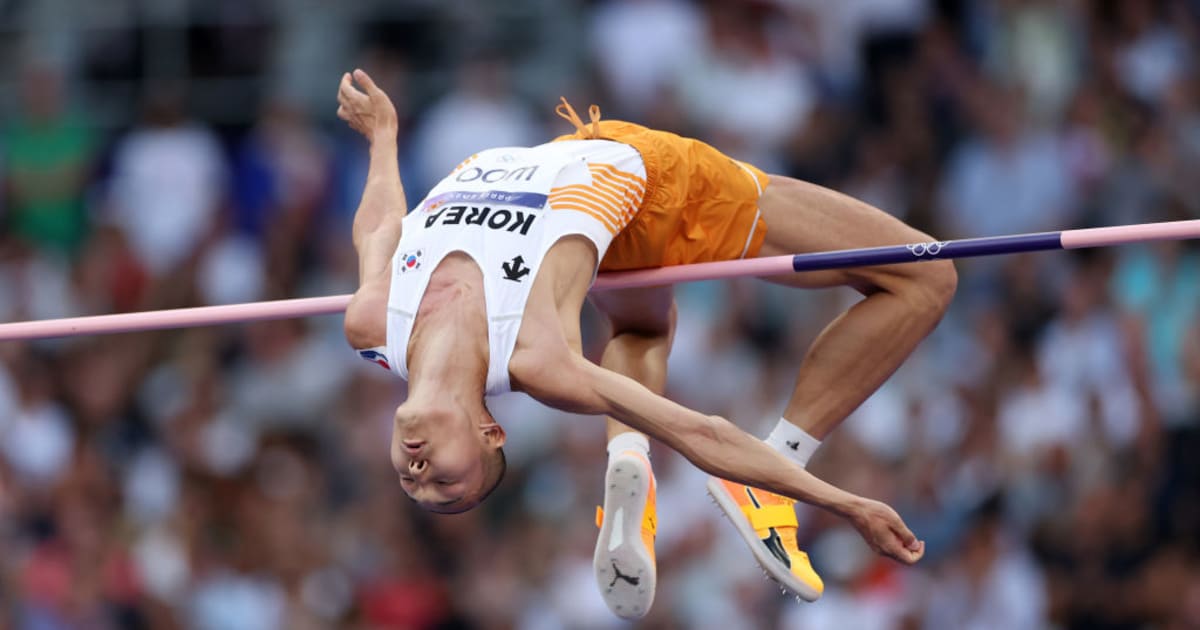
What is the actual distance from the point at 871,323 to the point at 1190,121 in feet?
13.5

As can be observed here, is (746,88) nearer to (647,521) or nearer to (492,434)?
(647,521)

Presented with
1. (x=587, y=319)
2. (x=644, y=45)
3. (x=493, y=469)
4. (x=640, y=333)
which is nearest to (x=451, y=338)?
(x=493, y=469)

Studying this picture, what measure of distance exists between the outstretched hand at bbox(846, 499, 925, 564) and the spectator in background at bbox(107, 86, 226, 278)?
7070 mm

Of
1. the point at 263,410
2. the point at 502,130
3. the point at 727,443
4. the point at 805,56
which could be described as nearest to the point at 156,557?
the point at 263,410

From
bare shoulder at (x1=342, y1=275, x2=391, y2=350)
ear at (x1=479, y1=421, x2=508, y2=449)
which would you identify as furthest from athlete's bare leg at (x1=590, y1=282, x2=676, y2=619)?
bare shoulder at (x1=342, y1=275, x2=391, y2=350)

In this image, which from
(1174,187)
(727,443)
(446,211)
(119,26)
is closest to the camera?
(727,443)

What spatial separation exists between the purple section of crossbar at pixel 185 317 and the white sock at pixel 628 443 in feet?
3.72

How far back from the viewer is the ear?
700 centimetres

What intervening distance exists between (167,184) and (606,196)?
6351mm

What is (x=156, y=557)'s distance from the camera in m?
11.7

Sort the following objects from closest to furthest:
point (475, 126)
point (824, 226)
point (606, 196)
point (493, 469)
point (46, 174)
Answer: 1. point (493, 469)
2. point (606, 196)
3. point (824, 226)
4. point (475, 126)
5. point (46, 174)

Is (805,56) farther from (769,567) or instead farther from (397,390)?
(769,567)

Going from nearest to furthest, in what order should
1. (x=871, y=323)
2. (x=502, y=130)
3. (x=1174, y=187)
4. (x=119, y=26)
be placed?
(x=871, y=323)
(x=1174, y=187)
(x=502, y=130)
(x=119, y=26)

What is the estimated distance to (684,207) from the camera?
770cm
